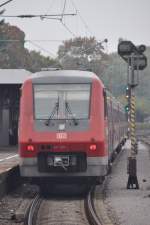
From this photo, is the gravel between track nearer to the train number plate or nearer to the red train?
the red train

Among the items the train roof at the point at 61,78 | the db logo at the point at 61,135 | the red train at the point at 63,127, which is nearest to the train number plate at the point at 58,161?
the red train at the point at 63,127

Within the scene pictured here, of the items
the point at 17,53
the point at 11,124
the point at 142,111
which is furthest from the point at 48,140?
the point at 142,111

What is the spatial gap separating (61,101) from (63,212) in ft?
13.7

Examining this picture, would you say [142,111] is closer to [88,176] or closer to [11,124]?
[11,124]

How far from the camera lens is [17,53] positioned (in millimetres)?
100625

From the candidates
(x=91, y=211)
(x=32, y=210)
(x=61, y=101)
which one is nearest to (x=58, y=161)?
(x=61, y=101)

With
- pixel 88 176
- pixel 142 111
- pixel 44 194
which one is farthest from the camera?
pixel 142 111

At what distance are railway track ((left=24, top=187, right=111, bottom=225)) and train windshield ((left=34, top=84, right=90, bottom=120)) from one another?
205cm

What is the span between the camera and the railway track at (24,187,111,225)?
15.3 m

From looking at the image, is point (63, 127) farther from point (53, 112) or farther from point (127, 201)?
point (127, 201)

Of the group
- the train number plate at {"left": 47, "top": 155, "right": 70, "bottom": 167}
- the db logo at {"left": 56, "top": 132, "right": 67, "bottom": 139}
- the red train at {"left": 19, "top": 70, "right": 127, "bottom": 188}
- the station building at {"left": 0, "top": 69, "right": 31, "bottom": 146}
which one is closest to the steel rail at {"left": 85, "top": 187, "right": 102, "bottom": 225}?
the red train at {"left": 19, "top": 70, "right": 127, "bottom": 188}

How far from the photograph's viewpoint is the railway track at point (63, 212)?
15258 mm

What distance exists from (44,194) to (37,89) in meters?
2.73

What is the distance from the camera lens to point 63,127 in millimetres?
19875
